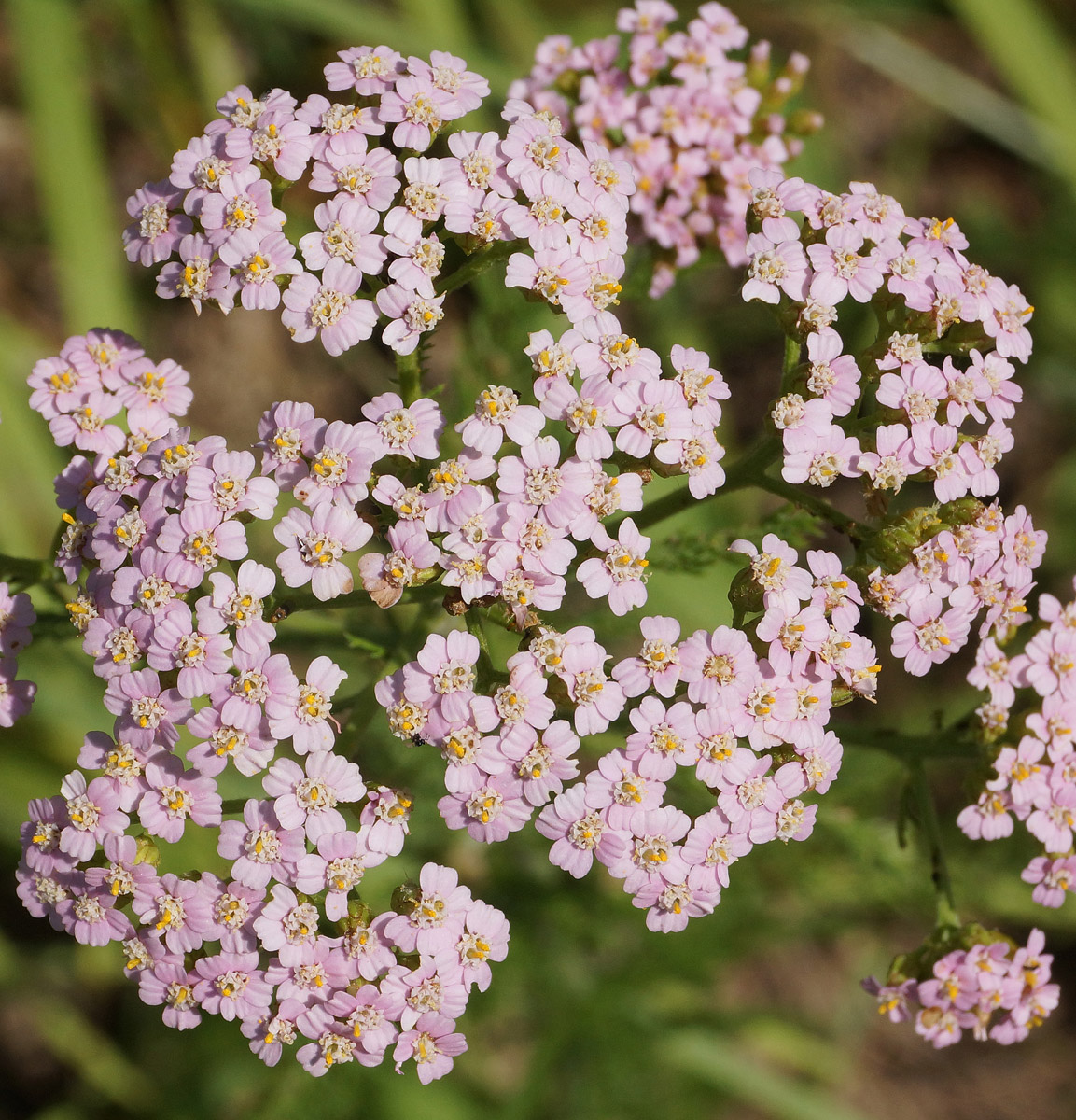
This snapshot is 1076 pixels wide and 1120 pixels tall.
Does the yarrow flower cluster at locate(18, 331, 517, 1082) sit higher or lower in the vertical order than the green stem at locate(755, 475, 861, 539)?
lower

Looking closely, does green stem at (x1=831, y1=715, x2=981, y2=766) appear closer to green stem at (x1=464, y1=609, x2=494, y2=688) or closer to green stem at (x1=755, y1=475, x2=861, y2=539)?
green stem at (x1=755, y1=475, x2=861, y2=539)

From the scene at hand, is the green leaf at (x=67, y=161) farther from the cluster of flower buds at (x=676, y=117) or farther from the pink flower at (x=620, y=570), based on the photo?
the pink flower at (x=620, y=570)

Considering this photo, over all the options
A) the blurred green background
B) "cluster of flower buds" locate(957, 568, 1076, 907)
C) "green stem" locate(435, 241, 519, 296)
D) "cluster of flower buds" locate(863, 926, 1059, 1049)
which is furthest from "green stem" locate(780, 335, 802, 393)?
"cluster of flower buds" locate(863, 926, 1059, 1049)

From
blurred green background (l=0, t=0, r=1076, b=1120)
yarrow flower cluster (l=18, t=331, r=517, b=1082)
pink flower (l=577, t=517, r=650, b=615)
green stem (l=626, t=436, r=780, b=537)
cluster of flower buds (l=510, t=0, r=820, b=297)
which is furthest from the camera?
blurred green background (l=0, t=0, r=1076, b=1120)

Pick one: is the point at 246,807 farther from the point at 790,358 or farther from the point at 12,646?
the point at 790,358

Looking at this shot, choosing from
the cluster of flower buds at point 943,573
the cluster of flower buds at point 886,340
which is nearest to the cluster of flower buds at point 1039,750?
the cluster of flower buds at point 943,573

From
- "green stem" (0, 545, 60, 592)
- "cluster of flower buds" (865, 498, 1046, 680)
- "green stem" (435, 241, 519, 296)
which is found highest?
"green stem" (435, 241, 519, 296)

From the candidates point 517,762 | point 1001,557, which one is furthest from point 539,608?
point 1001,557
